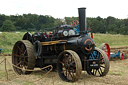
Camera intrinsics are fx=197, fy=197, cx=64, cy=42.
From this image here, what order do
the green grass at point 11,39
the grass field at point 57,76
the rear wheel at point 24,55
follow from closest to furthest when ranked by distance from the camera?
the grass field at point 57,76 → the rear wheel at point 24,55 → the green grass at point 11,39

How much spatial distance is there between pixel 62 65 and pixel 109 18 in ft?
238

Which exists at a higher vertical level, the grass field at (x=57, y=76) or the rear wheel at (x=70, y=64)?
the rear wheel at (x=70, y=64)

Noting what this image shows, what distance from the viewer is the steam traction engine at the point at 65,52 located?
7496 millimetres

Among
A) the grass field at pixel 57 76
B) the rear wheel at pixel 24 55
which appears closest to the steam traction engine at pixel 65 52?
the rear wheel at pixel 24 55

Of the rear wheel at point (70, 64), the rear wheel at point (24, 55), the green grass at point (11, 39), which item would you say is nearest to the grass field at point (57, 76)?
the green grass at point (11, 39)

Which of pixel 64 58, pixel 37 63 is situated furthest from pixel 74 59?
pixel 37 63

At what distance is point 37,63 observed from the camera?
962 cm

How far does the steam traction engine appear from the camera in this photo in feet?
24.6

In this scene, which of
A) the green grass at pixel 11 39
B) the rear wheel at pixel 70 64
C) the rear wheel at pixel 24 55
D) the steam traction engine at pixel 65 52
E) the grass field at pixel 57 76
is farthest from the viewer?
the green grass at pixel 11 39

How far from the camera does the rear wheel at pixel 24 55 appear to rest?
9.20 metres

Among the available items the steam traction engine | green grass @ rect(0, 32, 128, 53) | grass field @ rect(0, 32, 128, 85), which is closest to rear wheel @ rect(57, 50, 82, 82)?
the steam traction engine

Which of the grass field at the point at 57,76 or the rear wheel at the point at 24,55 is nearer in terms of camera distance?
the grass field at the point at 57,76

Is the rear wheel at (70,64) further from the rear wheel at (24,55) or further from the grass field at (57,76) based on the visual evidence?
the rear wheel at (24,55)

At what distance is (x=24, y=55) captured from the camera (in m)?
9.65
